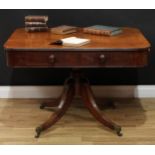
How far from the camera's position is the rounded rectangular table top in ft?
5.67

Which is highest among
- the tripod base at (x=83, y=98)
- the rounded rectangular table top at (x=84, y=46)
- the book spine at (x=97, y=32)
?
the book spine at (x=97, y=32)

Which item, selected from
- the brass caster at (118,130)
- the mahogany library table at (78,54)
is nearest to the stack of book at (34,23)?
the mahogany library table at (78,54)

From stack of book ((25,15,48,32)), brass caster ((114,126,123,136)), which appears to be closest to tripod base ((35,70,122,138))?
brass caster ((114,126,123,136))

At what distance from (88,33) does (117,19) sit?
50 centimetres

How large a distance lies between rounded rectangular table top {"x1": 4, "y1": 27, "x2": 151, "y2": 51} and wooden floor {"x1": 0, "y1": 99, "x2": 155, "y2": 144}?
23.7 inches

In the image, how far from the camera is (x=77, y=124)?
7.02ft

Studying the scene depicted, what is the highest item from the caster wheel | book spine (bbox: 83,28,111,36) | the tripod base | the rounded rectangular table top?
book spine (bbox: 83,28,111,36)

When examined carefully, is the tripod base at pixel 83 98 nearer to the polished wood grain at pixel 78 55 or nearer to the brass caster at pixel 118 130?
the brass caster at pixel 118 130

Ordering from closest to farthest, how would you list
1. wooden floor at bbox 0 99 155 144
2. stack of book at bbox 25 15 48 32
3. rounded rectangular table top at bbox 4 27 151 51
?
rounded rectangular table top at bbox 4 27 151 51 → wooden floor at bbox 0 99 155 144 → stack of book at bbox 25 15 48 32

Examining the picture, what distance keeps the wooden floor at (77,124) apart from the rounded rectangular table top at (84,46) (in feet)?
1.98

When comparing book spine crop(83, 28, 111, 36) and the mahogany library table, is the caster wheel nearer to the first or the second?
the mahogany library table

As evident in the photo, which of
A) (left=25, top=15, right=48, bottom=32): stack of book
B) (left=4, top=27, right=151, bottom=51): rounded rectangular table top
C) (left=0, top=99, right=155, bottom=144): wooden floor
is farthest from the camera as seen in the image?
(left=25, top=15, right=48, bottom=32): stack of book

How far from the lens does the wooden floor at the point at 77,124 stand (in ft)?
6.31

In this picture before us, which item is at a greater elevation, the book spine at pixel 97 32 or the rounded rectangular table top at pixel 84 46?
the book spine at pixel 97 32
